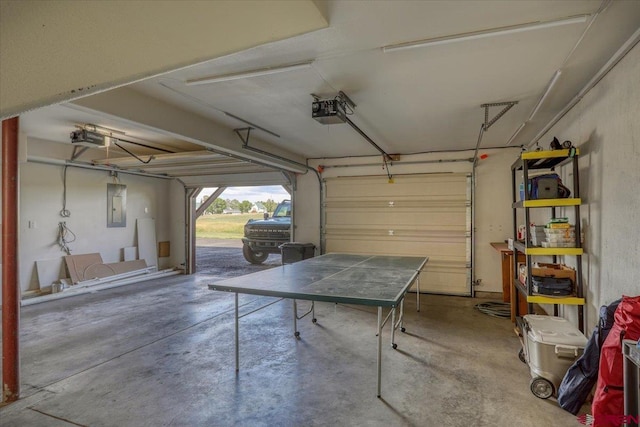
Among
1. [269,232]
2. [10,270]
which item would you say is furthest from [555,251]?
[269,232]

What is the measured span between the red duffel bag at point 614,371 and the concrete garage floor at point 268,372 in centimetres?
50

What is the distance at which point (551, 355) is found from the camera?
2.58 m

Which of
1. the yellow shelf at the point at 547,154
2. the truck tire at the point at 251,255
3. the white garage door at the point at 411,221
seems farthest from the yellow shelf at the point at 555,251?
the truck tire at the point at 251,255

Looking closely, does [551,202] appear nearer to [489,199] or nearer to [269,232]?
[489,199]

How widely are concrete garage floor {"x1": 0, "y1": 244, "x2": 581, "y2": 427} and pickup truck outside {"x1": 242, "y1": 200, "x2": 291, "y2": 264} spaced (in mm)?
3971

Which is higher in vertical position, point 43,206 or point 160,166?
point 160,166

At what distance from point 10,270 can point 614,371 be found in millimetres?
4253

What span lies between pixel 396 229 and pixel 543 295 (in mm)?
3435

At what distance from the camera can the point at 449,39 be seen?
A: 7.31ft

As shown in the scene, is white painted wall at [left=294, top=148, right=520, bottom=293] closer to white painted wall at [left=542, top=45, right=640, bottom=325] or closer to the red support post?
white painted wall at [left=542, top=45, right=640, bottom=325]

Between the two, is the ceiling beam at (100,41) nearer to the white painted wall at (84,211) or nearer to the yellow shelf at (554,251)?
the yellow shelf at (554,251)

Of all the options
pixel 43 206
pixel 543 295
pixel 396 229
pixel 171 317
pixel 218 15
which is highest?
pixel 218 15

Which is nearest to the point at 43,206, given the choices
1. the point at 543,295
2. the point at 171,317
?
the point at 171,317

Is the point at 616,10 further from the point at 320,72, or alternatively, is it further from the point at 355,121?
the point at 355,121
